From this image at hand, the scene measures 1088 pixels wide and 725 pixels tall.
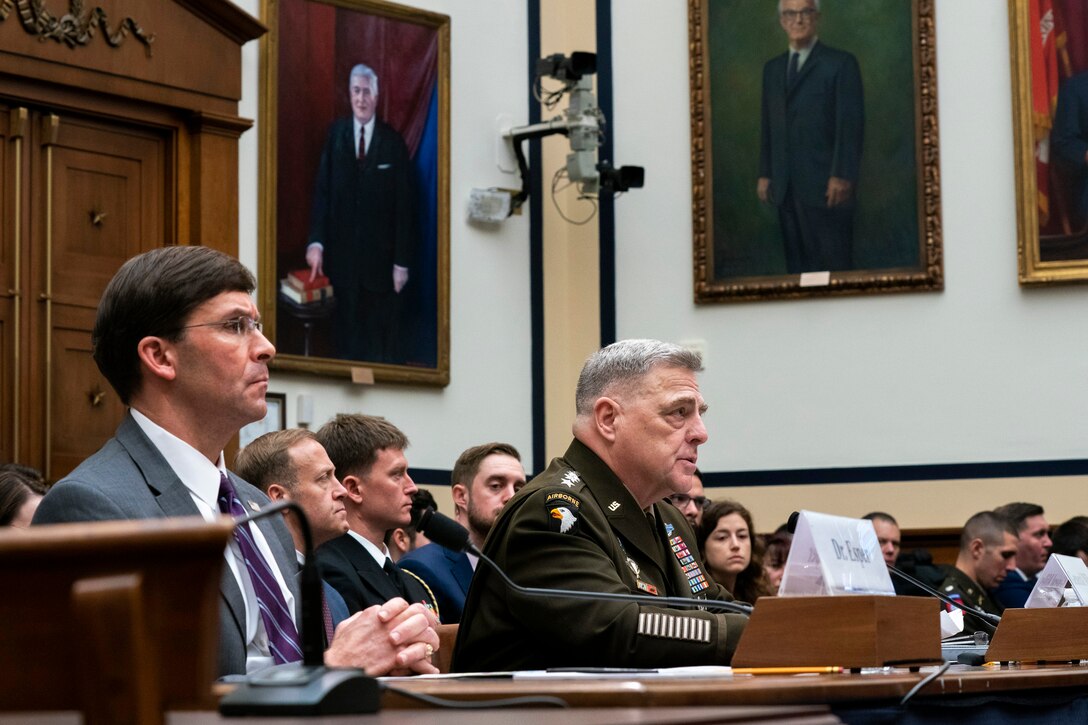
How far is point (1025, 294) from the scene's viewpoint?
31.4 ft

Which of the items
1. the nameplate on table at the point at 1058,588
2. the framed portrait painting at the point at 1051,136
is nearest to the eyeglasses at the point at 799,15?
the framed portrait painting at the point at 1051,136

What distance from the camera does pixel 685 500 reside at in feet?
23.9

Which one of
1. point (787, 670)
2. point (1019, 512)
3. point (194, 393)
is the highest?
point (194, 393)

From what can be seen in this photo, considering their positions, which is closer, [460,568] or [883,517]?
[460,568]

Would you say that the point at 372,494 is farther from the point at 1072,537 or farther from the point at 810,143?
the point at 810,143

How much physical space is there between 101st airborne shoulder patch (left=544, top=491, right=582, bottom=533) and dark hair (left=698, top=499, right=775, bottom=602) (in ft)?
12.0

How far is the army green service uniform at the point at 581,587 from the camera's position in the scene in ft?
10.6

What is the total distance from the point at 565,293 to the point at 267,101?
95.4 inches

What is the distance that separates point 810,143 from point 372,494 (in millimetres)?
5287

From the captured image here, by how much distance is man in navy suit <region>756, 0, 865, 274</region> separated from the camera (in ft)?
32.2

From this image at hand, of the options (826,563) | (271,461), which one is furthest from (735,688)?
(271,461)

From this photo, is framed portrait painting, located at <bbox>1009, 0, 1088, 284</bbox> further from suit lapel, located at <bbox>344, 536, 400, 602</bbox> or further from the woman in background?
the woman in background

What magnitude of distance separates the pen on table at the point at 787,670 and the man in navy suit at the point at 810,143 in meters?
7.28

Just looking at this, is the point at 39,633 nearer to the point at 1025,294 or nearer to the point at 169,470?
the point at 169,470
